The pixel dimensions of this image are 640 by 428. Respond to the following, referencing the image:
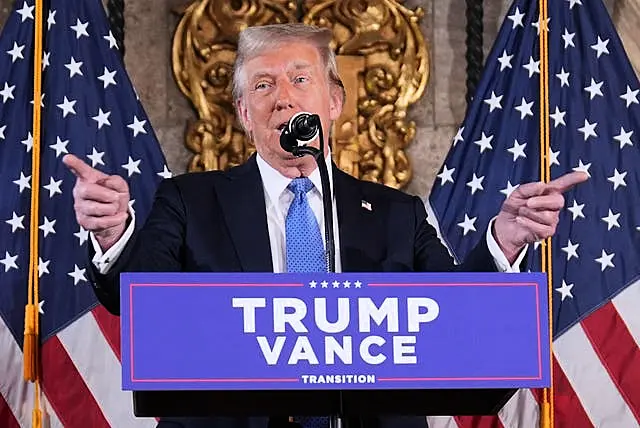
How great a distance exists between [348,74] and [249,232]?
7.60 ft

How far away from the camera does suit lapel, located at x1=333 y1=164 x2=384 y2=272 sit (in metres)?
3.82

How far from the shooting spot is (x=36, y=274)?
18.3 feet

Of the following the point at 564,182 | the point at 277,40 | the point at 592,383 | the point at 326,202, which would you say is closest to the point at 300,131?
the point at 326,202

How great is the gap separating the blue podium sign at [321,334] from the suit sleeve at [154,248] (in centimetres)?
45

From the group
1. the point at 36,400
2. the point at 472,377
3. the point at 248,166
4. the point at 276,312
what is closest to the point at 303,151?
the point at 276,312

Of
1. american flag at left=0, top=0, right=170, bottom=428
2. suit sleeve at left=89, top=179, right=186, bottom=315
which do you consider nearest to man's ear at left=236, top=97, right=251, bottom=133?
suit sleeve at left=89, top=179, right=186, bottom=315

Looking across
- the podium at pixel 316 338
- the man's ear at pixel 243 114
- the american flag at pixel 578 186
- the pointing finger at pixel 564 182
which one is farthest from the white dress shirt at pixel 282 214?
the american flag at pixel 578 186

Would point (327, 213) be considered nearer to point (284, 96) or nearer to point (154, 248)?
point (154, 248)

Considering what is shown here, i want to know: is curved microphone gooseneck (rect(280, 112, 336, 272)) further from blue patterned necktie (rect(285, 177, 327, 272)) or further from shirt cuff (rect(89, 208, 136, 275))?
blue patterned necktie (rect(285, 177, 327, 272))

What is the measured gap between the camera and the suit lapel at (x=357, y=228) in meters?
3.82

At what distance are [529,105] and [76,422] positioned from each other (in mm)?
2107

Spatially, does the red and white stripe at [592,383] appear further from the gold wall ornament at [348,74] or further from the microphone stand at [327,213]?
the microphone stand at [327,213]

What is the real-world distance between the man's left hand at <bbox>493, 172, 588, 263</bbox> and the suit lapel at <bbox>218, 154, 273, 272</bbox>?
2.10 feet

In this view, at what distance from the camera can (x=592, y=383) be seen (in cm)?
559
